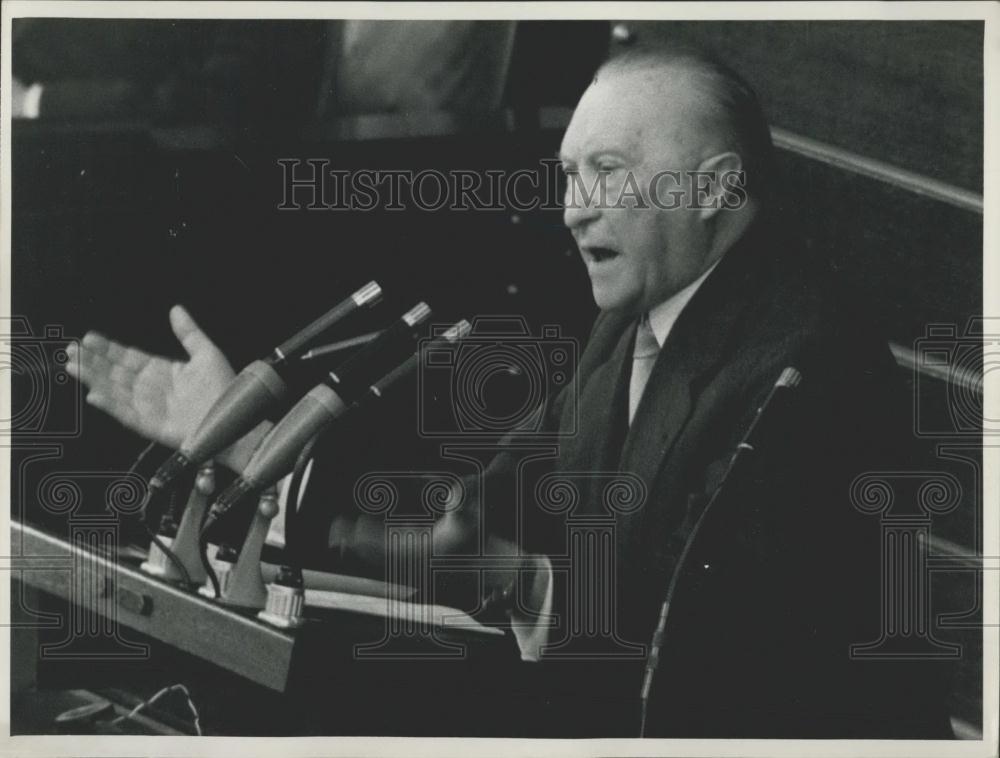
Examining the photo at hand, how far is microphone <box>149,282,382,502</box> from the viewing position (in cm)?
183

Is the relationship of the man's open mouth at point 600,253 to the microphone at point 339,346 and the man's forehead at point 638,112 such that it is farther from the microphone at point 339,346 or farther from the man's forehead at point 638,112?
the microphone at point 339,346

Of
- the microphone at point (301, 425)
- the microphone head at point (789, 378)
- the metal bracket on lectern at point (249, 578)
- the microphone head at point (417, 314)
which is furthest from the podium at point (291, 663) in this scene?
the microphone head at point (789, 378)

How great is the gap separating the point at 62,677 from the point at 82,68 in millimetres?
750

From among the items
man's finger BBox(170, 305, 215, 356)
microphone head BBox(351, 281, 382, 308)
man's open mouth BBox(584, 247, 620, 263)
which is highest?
man's open mouth BBox(584, 247, 620, 263)

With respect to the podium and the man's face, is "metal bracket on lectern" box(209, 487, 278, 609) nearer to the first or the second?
the podium

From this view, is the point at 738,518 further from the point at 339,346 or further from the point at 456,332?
the point at 339,346

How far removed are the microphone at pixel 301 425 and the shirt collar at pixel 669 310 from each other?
0.74 feet

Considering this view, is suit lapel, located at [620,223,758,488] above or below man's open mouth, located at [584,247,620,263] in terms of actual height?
below

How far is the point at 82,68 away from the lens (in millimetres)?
1845

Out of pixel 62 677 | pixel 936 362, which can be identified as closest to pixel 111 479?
pixel 62 677

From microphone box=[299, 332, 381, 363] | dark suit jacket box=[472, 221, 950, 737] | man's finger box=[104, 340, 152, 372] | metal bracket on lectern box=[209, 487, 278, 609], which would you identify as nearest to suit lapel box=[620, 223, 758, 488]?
dark suit jacket box=[472, 221, 950, 737]

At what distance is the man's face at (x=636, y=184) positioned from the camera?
1.76 meters

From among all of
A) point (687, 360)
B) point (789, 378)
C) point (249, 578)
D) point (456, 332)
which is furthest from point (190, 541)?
point (789, 378)

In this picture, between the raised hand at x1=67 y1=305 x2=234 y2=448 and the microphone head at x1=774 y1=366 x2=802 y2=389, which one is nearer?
the microphone head at x1=774 y1=366 x2=802 y2=389
